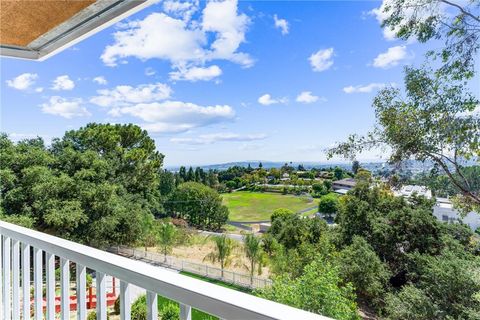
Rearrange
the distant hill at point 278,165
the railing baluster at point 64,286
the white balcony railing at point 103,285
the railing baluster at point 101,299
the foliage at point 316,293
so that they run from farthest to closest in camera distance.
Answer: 1. the foliage at point 316,293
2. the distant hill at point 278,165
3. the railing baluster at point 64,286
4. the railing baluster at point 101,299
5. the white balcony railing at point 103,285

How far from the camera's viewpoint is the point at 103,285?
799 mm

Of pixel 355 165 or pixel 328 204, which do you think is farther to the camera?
pixel 328 204

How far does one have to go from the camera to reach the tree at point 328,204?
690 centimetres

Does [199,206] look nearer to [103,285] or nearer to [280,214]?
[280,214]

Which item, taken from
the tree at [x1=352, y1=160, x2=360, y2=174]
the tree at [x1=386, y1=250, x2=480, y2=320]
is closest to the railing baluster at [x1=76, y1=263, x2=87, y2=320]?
the tree at [x1=352, y1=160, x2=360, y2=174]

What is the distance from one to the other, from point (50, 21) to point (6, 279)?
148cm

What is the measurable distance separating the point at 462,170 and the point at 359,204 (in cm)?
275

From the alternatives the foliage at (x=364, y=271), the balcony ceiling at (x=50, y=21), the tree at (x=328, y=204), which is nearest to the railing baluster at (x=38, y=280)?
the balcony ceiling at (x=50, y=21)

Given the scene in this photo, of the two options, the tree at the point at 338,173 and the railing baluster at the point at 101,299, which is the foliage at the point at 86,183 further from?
the railing baluster at the point at 101,299

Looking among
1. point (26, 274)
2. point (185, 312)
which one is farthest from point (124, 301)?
point (26, 274)

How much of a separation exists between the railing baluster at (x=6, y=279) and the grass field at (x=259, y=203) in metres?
5.38

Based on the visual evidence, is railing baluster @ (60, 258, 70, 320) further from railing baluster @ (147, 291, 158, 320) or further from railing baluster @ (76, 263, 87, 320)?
railing baluster @ (147, 291, 158, 320)

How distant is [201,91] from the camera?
977 centimetres

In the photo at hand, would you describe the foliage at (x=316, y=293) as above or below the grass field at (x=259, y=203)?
below
